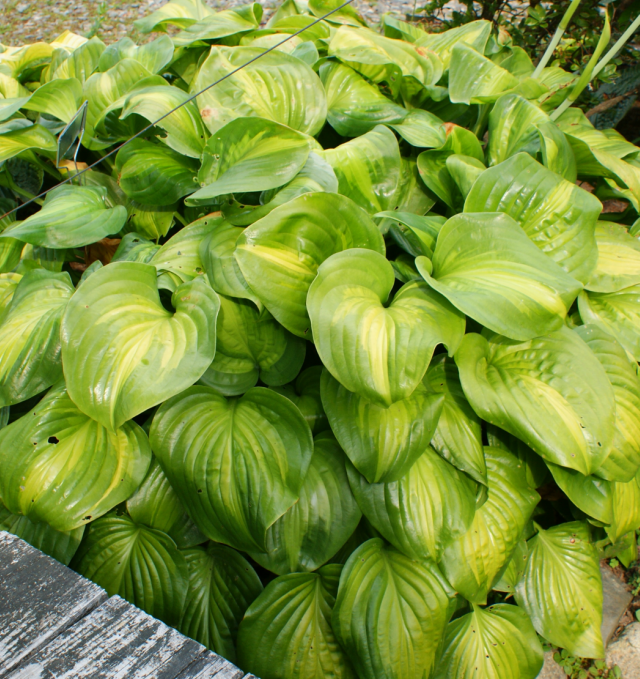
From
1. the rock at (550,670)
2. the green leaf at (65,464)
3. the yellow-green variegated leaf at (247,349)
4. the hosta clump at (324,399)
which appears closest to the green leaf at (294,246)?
the hosta clump at (324,399)

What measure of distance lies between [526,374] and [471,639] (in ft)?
2.26

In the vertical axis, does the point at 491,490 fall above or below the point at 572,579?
above

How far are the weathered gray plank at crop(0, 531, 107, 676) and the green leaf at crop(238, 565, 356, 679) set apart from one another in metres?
0.57

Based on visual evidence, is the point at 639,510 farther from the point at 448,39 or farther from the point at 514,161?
the point at 448,39

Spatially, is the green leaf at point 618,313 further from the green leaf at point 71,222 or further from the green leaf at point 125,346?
the green leaf at point 71,222

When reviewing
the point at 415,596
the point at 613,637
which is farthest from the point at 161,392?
the point at 613,637

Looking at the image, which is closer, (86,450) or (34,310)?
(86,450)

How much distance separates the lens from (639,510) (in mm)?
1274

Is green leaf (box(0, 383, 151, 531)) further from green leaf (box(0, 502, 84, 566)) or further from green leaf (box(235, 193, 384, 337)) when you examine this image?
green leaf (box(235, 193, 384, 337))

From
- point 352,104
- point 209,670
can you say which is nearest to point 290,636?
point 209,670

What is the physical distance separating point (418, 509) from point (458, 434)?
0.66 ft

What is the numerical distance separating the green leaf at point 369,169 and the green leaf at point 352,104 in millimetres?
161

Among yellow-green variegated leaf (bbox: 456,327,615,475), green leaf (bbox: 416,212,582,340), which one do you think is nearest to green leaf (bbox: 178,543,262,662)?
yellow-green variegated leaf (bbox: 456,327,615,475)

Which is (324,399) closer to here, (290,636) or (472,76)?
(290,636)
